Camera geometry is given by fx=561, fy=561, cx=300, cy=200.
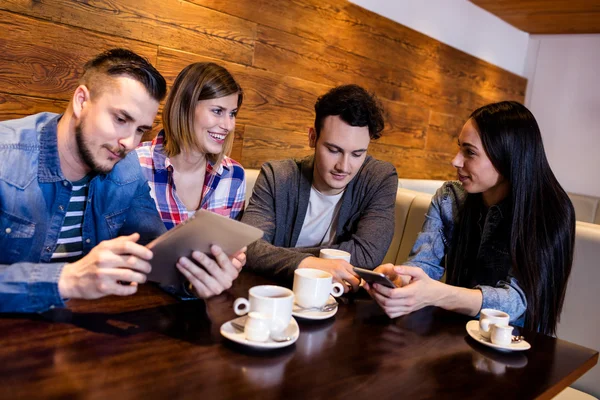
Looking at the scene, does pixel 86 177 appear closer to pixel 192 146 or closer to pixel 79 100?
pixel 79 100

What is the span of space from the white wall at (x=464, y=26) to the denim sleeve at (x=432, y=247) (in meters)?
2.18

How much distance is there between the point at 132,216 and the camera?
1.57m

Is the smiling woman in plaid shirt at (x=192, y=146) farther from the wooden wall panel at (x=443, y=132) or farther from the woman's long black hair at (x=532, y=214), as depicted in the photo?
the wooden wall panel at (x=443, y=132)

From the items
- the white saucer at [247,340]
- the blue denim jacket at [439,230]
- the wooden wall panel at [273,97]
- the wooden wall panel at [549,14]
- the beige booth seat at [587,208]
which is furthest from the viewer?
the beige booth seat at [587,208]

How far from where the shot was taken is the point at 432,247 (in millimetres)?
1894

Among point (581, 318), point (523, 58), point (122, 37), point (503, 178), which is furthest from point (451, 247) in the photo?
point (523, 58)

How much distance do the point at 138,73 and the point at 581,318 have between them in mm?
1691

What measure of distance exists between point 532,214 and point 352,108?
2.33 ft

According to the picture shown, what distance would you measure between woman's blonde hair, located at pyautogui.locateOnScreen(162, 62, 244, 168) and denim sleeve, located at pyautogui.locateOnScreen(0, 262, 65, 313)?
1.06 meters

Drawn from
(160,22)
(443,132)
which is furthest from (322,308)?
(443,132)

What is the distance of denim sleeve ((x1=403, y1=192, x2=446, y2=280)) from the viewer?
6.15 feet

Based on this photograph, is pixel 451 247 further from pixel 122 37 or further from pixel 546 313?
pixel 122 37

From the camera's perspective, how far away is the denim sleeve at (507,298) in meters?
1.55

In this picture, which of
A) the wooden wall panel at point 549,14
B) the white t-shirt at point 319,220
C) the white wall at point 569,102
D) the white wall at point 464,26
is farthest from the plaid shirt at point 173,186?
the white wall at point 569,102
